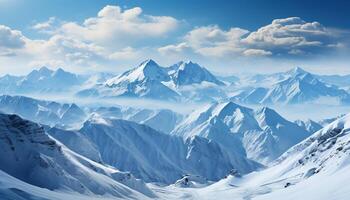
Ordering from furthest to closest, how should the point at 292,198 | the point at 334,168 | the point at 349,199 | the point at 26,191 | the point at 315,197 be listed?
the point at 334,168, the point at 292,198, the point at 26,191, the point at 315,197, the point at 349,199

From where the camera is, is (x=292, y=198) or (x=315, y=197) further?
(x=292, y=198)

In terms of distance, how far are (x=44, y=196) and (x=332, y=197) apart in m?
88.0

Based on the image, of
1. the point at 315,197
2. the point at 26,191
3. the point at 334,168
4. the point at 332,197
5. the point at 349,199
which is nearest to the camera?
the point at 349,199

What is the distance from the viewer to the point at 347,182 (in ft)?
459

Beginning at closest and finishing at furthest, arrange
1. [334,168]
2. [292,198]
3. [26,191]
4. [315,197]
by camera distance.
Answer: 1. [315,197]
2. [26,191]
3. [292,198]
4. [334,168]

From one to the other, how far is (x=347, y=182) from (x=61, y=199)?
91.5 metres

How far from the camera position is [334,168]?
656ft

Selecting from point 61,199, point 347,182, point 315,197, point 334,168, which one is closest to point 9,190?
point 61,199

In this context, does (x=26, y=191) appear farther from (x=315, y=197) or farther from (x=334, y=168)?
(x=334, y=168)

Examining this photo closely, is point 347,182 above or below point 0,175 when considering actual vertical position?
above

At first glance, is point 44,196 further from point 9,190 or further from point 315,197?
point 315,197

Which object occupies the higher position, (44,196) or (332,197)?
(332,197)

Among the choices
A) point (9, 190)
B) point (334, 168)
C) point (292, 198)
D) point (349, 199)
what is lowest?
point (9, 190)

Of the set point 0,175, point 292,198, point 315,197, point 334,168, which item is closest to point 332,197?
point 315,197
